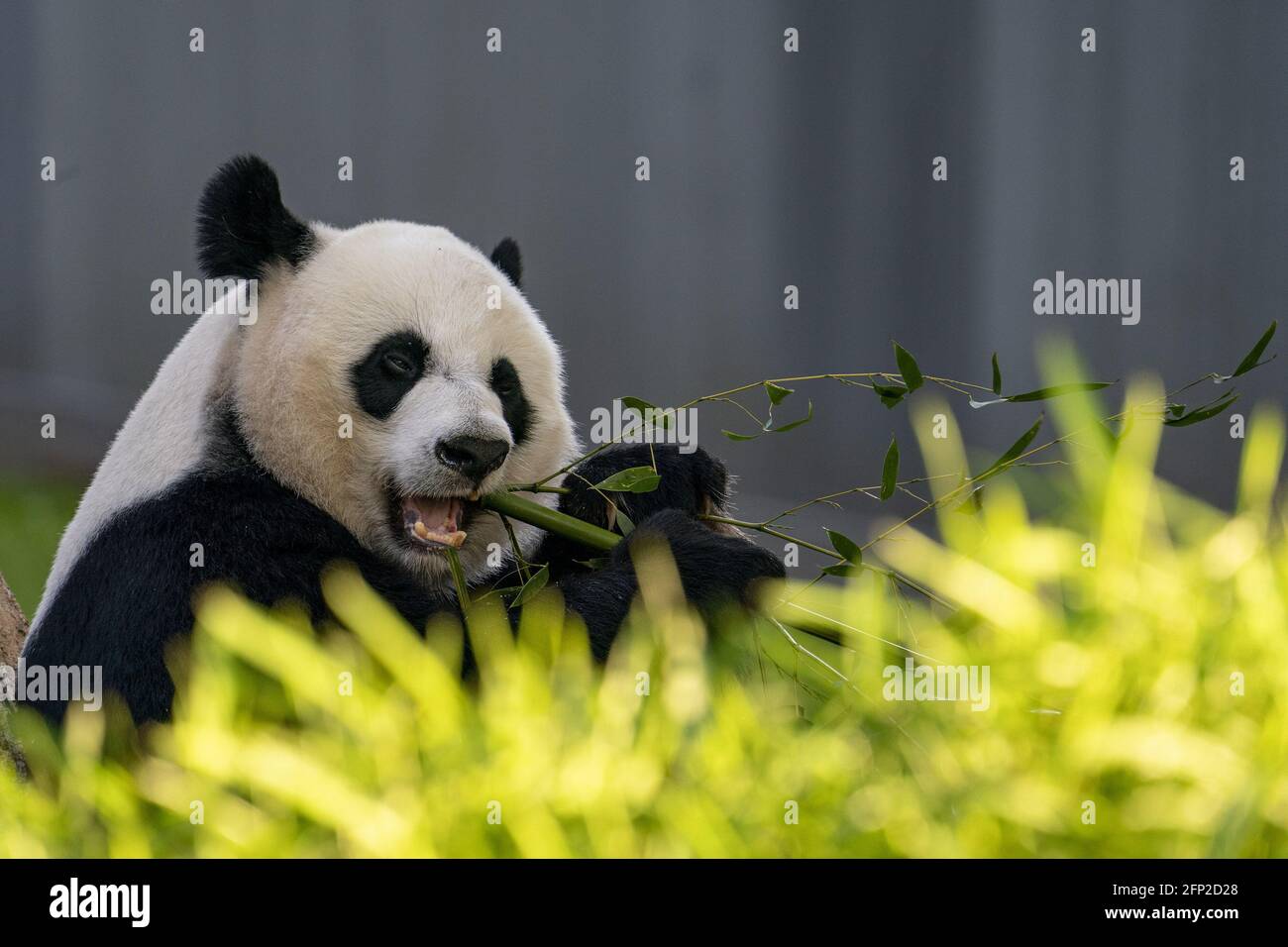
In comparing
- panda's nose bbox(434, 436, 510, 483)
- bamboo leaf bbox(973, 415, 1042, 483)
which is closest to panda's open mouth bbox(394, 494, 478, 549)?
panda's nose bbox(434, 436, 510, 483)

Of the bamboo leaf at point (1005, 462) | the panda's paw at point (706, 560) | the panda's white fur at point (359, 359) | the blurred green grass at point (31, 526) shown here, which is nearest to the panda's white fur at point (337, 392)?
the panda's white fur at point (359, 359)

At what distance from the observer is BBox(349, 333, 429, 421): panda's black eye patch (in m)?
3.17

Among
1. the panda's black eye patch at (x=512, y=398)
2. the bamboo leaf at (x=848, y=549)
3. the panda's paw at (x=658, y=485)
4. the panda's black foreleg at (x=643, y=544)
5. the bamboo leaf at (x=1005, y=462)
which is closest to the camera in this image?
the bamboo leaf at (x=1005, y=462)

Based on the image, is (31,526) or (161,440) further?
(31,526)

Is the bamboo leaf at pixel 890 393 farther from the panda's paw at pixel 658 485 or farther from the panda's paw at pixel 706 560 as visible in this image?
the panda's paw at pixel 658 485

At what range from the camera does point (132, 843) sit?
1633 millimetres

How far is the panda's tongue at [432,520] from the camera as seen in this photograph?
3.14 meters

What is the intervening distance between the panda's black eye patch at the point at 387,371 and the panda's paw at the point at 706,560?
64 cm

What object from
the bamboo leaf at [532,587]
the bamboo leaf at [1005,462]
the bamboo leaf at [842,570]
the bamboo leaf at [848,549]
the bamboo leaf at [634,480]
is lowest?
the bamboo leaf at [532,587]

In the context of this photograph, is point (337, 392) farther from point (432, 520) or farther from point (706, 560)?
point (706, 560)

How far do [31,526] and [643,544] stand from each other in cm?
609

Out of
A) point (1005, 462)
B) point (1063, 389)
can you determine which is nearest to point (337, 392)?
point (1005, 462)

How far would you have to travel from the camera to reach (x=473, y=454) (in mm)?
2992

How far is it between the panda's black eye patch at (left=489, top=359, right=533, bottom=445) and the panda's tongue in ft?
0.89
